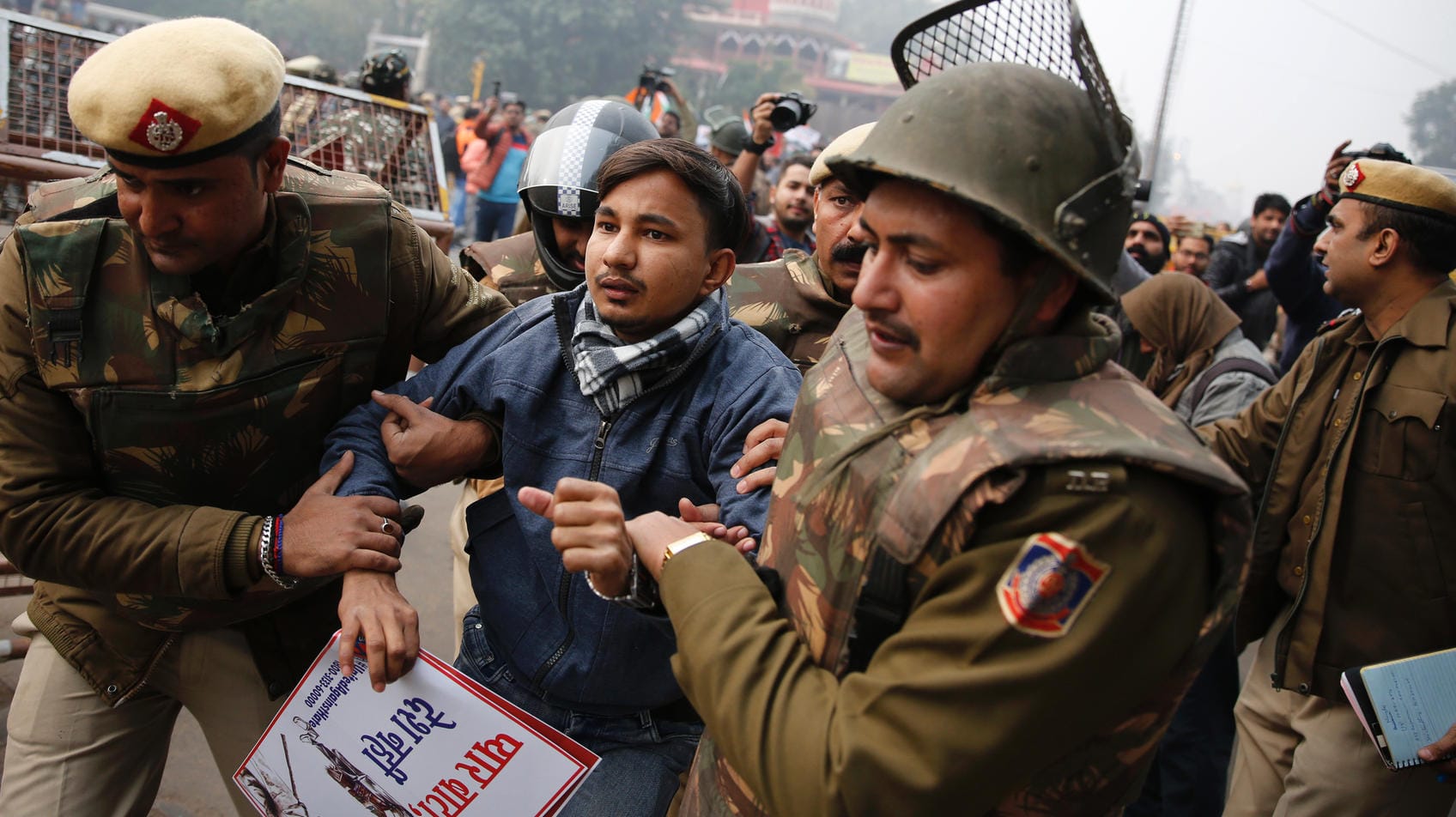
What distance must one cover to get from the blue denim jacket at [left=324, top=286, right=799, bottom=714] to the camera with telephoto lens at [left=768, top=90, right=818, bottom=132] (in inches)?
115

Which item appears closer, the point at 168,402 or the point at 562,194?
the point at 168,402

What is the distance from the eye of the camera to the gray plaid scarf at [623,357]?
1.89m

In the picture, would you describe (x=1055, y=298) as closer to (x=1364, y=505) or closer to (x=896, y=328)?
(x=896, y=328)

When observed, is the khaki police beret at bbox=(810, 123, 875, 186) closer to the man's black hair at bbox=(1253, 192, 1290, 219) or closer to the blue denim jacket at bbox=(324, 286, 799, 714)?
the blue denim jacket at bbox=(324, 286, 799, 714)

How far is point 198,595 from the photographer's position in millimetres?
1979

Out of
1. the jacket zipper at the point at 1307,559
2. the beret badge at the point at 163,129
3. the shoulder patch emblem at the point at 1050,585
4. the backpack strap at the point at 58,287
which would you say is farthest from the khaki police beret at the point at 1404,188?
the backpack strap at the point at 58,287

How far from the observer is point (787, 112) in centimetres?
479

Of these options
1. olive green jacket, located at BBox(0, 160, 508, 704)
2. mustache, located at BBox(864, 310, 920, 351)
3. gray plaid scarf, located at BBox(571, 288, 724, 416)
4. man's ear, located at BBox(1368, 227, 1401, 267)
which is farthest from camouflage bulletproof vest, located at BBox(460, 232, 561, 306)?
man's ear, located at BBox(1368, 227, 1401, 267)

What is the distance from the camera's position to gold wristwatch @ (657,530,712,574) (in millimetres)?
1447

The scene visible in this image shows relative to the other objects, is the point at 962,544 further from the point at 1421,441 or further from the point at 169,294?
the point at 1421,441

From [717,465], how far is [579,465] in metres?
0.27

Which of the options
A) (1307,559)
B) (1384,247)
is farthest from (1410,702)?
(1384,247)

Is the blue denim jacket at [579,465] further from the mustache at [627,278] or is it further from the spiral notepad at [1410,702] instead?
the spiral notepad at [1410,702]

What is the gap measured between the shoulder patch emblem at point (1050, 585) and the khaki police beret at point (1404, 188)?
8.04 ft
